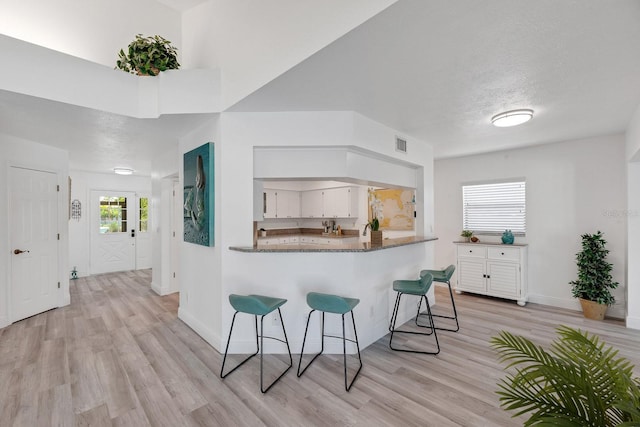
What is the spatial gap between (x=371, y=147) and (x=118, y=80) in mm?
2665

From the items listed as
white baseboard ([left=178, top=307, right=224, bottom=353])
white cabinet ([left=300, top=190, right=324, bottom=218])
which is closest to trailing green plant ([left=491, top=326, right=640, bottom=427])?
white baseboard ([left=178, top=307, right=224, bottom=353])

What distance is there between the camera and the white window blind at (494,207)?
4781 mm

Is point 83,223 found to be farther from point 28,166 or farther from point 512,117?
point 512,117

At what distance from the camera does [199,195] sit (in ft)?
10.7

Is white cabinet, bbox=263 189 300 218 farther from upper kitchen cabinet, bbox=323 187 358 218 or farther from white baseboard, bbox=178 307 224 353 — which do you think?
white baseboard, bbox=178 307 224 353

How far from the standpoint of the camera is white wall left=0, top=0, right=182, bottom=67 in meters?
3.08

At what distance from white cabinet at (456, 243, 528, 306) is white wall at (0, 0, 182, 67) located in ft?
18.4

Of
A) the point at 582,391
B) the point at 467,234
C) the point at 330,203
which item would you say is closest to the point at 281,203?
the point at 330,203

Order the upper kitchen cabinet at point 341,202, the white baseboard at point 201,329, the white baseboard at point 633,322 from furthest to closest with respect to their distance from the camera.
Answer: the upper kitchen cabinet at point 341,202 < the white baseboard at point 633,322 < the white baseboard at point 201,329

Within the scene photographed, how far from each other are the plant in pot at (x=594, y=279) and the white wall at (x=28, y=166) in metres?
7.58

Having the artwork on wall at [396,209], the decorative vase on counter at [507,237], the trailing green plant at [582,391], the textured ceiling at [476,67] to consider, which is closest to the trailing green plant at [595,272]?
the decorative vase on counter at [507,237]

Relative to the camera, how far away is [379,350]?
3.02m

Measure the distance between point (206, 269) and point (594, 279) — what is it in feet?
16.4

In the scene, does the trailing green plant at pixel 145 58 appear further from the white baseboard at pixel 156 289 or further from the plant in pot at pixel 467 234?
the plant in pot at pixel 467 234
